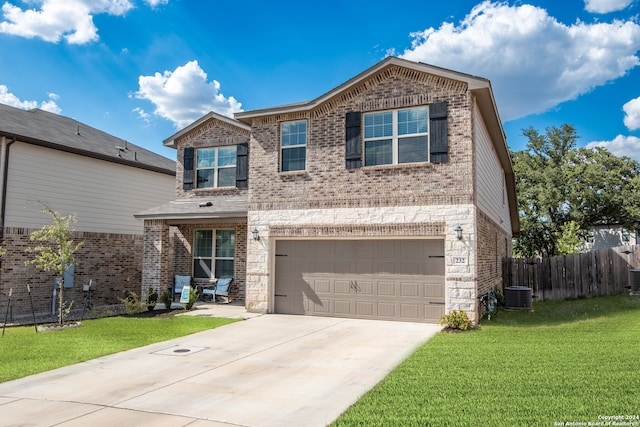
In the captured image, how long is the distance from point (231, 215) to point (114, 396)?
8742mm

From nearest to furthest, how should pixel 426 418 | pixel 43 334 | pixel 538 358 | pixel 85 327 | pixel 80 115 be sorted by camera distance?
1. pixel 426 418
2. pixel 538 358
3. pixel 43 334
4. pixel 85 327
5. pixel 80 115

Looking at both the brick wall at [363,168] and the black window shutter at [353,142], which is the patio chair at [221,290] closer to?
the brick wall at [363,168]

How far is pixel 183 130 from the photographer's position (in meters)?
17.4

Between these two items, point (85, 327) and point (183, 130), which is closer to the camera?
point (85, 327)

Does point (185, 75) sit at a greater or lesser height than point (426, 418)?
greater

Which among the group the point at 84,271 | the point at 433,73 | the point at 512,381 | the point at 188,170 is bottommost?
the point at 512,381

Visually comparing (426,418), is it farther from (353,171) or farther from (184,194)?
(184,194)

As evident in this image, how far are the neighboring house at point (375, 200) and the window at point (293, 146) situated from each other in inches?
1.3

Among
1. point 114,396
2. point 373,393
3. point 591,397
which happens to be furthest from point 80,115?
point 591,397

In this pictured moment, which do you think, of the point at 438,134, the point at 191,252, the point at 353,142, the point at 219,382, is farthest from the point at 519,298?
the point at 191,252

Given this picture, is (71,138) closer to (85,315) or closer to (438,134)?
(85,315)

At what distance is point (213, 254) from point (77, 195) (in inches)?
212

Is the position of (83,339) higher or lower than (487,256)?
lower

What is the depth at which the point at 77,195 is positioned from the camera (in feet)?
55.3
